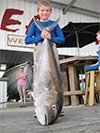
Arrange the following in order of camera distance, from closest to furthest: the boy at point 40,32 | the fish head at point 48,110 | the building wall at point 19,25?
the fish head at point 48,110 → the boy at point 40,32 → the building wall at point 19,25

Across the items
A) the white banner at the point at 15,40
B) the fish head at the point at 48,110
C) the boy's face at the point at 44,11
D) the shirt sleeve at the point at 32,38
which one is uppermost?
the white banner at the point at 15,40

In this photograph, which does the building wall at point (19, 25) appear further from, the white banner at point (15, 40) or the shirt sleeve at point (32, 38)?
the shirt sleeve at point (32, 38)

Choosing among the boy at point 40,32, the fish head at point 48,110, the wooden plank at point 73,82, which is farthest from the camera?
the wooden plank at point 73,82

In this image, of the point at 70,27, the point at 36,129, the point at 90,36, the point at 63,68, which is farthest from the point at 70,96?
the point at 36,129

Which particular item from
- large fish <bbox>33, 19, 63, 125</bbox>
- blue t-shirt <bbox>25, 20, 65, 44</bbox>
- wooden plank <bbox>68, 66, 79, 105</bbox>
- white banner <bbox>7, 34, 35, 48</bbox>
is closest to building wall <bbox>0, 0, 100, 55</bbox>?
white banner <bbox>7, 34, 35, 48</bbox>

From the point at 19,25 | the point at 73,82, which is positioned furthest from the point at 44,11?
the point at 19,25

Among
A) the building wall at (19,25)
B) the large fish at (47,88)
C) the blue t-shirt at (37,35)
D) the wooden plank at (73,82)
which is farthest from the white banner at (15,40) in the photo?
the large fish at (47,88)

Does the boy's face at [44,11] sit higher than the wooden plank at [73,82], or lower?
higher

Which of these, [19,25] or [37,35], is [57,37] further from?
[19,25]

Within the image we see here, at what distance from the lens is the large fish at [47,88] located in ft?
5.99

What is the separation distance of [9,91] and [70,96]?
4936 millimetres

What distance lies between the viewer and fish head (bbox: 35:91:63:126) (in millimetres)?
1801

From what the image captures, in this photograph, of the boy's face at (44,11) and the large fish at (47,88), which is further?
the boy's face at (44,11)

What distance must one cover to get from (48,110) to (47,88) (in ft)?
0.81
